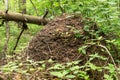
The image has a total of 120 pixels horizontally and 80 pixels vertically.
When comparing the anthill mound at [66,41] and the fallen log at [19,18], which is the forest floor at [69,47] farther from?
the fallen log at [19,18]

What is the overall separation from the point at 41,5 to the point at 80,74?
366 cm

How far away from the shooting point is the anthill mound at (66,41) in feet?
14.6

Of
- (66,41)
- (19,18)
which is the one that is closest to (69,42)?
(66,41)

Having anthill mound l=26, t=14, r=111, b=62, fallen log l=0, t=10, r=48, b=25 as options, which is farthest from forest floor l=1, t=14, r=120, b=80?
fallen log l=0, t=10, r=48, b=25

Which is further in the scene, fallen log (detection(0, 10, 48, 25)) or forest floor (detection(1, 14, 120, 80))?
fallen log (detection(0, 10, 48, 25))

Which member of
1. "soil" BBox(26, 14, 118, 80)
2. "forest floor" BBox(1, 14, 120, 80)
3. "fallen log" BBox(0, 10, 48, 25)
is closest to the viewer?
"forest floor" BBox(1, 14, 120, 80)

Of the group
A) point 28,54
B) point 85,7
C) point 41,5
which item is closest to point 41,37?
point 28,54

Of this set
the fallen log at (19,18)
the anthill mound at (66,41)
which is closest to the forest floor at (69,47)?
the anthill mound at (66,41)

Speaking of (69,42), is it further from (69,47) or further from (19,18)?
(19,18)

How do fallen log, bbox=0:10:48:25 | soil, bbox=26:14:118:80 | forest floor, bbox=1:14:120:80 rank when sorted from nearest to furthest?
forest floor, bbox=1:14:120:80, soil, bbox=26:14:118:80, fallen log, bbox=0:10:48:25

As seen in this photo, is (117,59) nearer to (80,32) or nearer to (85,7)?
(80,32)

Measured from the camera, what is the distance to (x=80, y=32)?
4.73 meters

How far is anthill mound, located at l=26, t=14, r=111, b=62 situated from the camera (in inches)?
175

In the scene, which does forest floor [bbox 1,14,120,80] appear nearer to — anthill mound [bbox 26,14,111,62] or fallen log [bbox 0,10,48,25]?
anthill mound [bbox 26,14,111,62]
